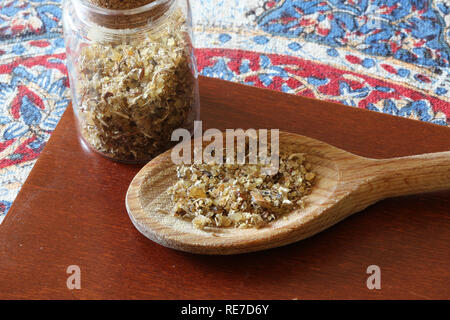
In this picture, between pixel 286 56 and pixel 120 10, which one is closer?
pixel 120 10

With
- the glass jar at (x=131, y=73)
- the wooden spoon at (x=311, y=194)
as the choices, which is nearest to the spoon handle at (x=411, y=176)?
the wooden spoon at (x=311, y=194)

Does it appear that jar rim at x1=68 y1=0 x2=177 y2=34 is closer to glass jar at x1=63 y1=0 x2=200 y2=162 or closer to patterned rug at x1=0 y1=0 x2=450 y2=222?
glass jar at x1=63 y1=0 x2=200 y2=162

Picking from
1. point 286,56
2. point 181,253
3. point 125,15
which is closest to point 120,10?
point 125,15

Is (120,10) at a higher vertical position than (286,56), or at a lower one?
higher

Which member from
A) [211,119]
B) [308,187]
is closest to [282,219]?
[308,187]

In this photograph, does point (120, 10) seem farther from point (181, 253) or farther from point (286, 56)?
point (286, 56)

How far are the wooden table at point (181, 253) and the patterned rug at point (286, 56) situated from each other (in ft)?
0.58

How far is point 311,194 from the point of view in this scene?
2.13 feet

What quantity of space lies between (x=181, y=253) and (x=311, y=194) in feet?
0.51

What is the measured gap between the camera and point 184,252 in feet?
2.05

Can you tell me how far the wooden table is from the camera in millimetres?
589

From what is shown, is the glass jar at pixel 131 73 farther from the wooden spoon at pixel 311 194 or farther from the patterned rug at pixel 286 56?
the patterned rug at pixel 286 56

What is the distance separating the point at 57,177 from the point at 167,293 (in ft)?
0.70

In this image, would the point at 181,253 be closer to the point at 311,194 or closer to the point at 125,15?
the point at 311,194
